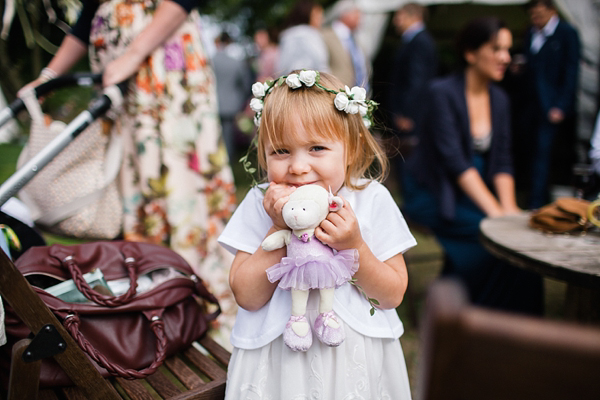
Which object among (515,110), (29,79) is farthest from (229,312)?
(515,110)

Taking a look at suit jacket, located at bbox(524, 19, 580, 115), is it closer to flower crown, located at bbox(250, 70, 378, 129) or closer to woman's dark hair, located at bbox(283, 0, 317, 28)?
woman's dark hair, located at bbox(283, 0, 317, 28)

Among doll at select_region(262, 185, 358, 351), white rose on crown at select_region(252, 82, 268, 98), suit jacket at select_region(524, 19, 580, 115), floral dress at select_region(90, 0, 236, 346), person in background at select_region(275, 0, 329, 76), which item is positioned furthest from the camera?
person in background at select_region(275, 0, 329, 76)

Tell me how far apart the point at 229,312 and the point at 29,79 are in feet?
8.13

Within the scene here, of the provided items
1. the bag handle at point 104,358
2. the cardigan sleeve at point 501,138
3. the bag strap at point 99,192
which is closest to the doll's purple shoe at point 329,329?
the bag handle at point 104,358

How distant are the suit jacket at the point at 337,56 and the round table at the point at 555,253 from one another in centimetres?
323

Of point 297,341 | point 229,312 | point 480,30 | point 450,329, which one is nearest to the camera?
point 450,329

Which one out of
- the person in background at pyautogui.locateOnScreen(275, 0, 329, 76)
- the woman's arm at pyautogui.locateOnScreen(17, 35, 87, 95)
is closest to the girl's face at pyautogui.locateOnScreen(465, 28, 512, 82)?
the person in background at pyautogui.locateOnScreen(275, 0, 329, 76)

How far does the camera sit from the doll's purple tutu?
1.02m

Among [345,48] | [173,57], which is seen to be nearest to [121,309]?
[173,57]

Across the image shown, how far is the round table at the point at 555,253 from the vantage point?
1.39m

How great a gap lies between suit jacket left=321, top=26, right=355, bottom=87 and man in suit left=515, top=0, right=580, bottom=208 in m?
1.92

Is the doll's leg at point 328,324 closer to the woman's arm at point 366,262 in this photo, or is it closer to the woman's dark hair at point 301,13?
the woman's arm at point 366,262

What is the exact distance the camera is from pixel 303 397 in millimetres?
1101

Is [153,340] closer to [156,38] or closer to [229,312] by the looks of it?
[229,312]
